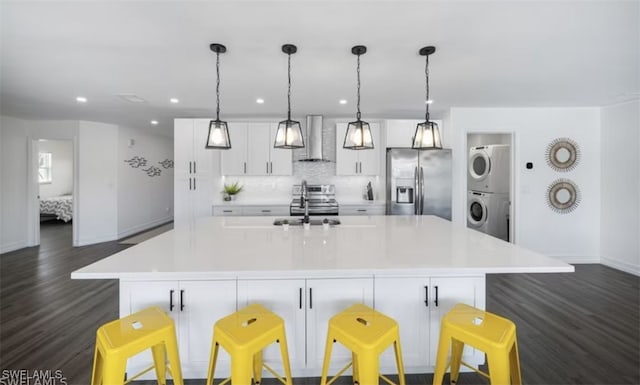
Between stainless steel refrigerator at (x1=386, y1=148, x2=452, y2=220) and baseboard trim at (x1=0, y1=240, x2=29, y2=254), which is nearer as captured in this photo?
stainless steel refrigerator at (x1=386, y1=148, x2=452, y2=220)

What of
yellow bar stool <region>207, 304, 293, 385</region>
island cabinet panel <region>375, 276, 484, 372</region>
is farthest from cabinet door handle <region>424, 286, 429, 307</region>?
yellow bar stool <region>207, 304, 293, 385</region>

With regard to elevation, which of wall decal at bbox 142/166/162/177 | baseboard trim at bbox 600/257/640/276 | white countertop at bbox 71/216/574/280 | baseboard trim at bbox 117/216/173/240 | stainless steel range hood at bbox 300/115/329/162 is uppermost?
stainless steel range hood at bbox 300/115/329/162

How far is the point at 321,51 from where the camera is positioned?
90.4 inches

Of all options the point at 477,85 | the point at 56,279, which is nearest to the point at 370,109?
the point at 477,85

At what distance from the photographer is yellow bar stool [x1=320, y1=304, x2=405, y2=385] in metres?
1.28

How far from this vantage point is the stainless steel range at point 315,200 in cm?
446

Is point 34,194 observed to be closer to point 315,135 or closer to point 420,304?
point 315,135

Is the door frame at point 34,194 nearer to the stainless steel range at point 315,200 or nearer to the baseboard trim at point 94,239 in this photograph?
the baseboard trim at point 94,239

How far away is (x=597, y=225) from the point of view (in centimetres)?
418

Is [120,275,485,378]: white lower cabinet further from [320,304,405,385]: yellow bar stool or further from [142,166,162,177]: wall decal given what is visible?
[142,166,162,177]: wall decal

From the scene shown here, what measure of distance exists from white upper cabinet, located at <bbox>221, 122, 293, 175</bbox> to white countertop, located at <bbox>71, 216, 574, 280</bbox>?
91.2 inches

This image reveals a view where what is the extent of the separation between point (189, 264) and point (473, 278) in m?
1.72

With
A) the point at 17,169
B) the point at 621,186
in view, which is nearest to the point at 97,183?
the point at 17,169

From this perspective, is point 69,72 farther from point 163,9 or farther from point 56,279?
point 56,279
